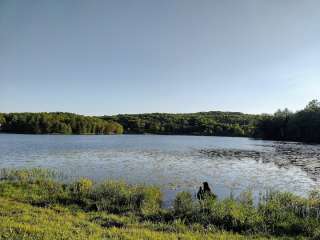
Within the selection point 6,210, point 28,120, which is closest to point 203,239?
point 6,210

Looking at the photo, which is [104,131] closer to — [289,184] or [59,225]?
[289,184]

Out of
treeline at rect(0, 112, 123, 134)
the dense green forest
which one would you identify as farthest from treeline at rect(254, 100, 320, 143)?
treeline at rect(0, 112, 123, 134)

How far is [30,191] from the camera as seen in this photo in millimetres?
16703

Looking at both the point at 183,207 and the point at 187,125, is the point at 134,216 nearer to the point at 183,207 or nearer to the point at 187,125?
the point at 183,207

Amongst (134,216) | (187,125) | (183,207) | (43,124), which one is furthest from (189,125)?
(134,216)

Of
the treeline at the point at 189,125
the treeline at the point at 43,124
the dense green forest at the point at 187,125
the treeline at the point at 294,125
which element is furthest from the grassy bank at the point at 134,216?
the treeline at the point at 189,125

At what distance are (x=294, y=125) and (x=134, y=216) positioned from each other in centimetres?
9877

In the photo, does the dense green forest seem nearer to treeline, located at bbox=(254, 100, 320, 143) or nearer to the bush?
treeline, located at bbox=(254, 100, 320, 143)

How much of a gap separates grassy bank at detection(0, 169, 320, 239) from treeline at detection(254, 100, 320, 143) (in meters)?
87.2

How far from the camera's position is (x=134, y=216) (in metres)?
12.3

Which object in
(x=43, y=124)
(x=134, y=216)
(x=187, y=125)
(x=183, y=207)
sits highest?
(x=187, y=125)

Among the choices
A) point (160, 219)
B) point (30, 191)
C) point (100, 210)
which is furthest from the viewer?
point (30, 191)

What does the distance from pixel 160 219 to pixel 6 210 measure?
5.79 metres

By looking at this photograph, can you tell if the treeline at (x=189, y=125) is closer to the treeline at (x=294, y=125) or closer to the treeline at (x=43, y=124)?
the treeline at (x=294, y=125)
